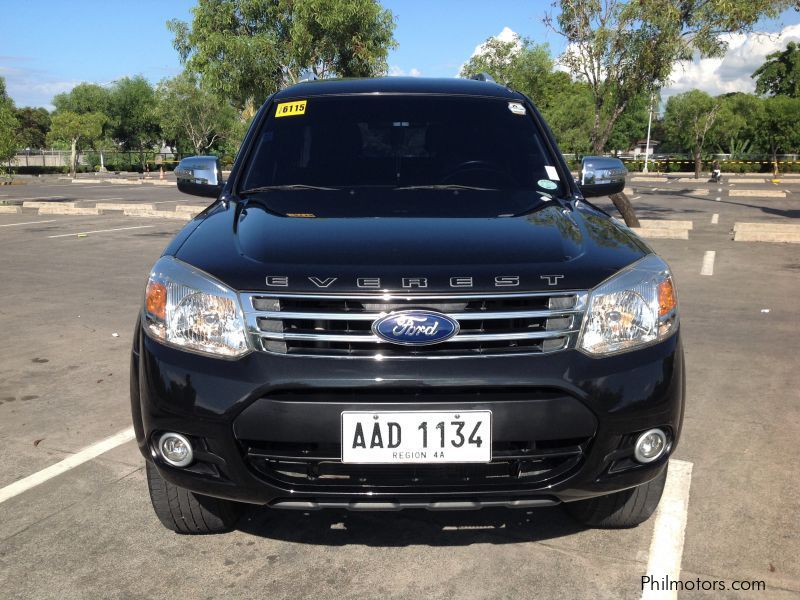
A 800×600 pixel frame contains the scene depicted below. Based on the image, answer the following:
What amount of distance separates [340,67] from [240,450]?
69.8 ft

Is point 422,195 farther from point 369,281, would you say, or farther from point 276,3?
point 276,3

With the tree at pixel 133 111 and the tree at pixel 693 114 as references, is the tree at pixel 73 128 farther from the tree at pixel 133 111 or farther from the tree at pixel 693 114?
the tree at pixel 693 114

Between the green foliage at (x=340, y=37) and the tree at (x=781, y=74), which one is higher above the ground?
the tree at (x=781, y=74)

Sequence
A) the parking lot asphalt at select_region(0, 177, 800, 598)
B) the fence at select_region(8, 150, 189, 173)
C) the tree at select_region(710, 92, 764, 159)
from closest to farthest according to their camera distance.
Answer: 1. the parking lot asphalt at select_region(0, 177, 800, 598)
2. the tree at select_region(710, 92, 764, 159)
3. the fence at select_region(8, 150, 189, 173)

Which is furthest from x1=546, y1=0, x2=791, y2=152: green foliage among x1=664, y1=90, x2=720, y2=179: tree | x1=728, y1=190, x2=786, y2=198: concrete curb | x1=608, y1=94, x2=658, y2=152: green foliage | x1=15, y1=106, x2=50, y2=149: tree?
x1=15, y1=106, x2=50, y2=149: tree

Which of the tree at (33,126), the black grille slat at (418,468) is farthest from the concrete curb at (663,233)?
the tree at (33,126)

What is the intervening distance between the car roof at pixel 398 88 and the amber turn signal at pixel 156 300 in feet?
5.77

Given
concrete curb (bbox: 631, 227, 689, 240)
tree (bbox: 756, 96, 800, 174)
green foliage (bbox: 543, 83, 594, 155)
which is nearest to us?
concrete curb (bbox: 631, 227, 689, 240)

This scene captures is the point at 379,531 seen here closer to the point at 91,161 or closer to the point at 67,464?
the point at 67,464

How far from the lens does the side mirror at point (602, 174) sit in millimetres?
3865

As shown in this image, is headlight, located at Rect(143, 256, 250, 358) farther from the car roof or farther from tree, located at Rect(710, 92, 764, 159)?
tree, located at Rect(710, 92, 764, 159)

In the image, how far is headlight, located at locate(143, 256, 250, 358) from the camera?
2373mm

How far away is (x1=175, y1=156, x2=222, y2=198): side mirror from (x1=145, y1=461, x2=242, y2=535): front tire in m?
1.54

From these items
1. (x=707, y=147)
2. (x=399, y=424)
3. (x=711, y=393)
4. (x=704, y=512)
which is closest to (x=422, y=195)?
(x=399, y=424)
